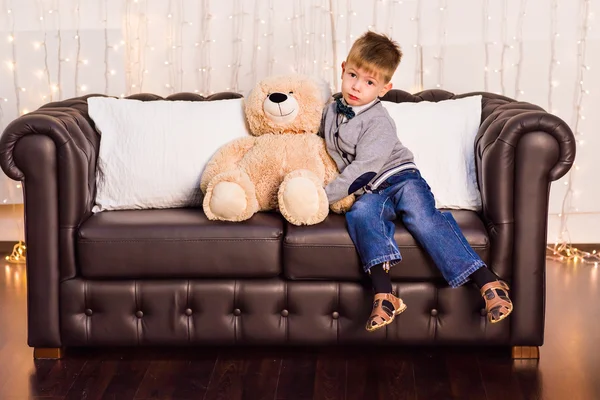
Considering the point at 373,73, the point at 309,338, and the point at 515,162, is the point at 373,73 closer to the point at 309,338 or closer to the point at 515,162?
the point at 515,162

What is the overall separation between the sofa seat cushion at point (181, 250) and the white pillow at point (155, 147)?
11.0 inches

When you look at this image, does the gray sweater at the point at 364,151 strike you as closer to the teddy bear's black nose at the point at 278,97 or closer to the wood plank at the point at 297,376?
the teddy bear's black nose at the point at 278,97

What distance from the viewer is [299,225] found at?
8.17ft

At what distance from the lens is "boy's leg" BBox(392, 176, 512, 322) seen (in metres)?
2.34

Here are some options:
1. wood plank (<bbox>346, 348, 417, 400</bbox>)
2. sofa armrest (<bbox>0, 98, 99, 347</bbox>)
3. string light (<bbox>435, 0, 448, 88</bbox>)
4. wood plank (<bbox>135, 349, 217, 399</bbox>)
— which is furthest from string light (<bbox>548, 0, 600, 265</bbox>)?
sofa armrest (<bbox>0, 98, 99, 347</bbox>)

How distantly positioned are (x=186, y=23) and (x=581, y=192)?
1922mm

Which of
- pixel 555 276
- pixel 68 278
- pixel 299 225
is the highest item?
A: pixel 299 225

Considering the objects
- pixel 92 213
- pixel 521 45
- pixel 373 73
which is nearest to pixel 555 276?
pixel 521 45

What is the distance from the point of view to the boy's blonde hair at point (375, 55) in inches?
102

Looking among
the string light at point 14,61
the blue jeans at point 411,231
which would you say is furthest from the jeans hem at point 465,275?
the string light at point 14,61

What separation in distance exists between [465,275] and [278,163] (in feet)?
2.36

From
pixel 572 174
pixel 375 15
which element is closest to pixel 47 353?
pixel 375 15

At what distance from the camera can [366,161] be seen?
8.45 feet

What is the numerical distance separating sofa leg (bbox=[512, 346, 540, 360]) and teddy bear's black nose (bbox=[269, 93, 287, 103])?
1093mm
